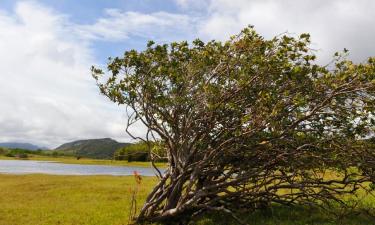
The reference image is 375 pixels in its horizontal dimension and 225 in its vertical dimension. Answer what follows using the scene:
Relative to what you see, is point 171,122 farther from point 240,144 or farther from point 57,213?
point 57,213

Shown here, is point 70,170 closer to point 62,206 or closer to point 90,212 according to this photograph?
→ point 62,206

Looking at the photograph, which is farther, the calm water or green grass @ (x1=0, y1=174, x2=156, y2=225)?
the calm water

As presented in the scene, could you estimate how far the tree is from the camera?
16.5 meters

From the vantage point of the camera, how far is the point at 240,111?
17.4 meters

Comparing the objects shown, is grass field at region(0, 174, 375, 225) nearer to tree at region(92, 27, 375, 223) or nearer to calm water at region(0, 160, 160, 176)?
tree at region(92, 27, 375, 223)

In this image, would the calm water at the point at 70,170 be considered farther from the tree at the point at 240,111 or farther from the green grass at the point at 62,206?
the tree at the point at 240,111

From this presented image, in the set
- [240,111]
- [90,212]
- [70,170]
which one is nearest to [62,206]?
[90,212]

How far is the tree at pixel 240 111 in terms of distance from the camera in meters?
16.5

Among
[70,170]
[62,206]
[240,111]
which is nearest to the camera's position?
[240,111]

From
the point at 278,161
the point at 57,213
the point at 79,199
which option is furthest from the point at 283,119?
the point at 79,199

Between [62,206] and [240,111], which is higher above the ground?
[240,111]

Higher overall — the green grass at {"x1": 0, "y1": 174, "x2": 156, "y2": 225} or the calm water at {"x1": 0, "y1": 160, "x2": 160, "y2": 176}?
the calm water at {"x1": 0, "y1": 160, "x2": 160, "y2": 176}

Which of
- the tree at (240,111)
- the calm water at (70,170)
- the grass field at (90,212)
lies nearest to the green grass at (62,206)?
the grass field at (90,212)

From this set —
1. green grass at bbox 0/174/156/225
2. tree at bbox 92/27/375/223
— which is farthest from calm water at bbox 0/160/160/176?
tree at bbox 92/27/375/223
